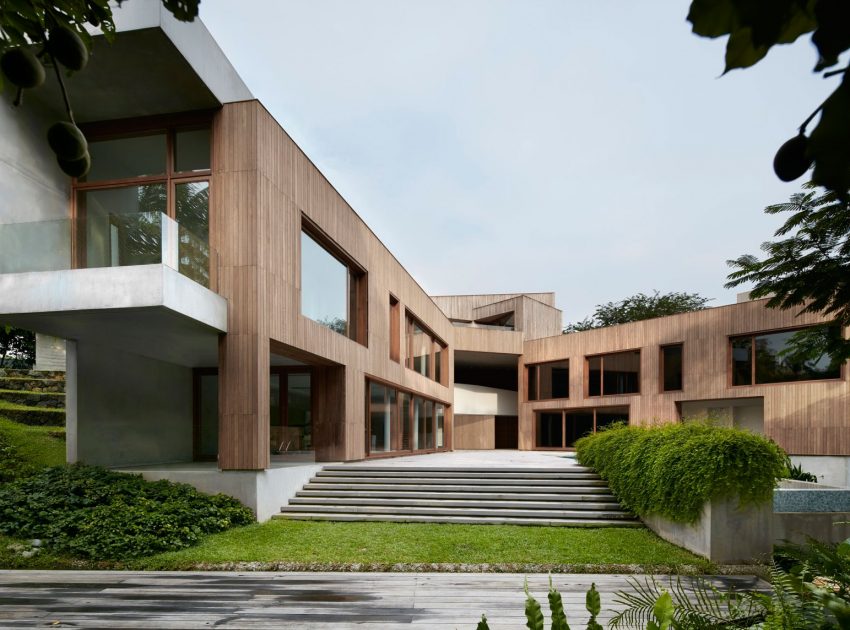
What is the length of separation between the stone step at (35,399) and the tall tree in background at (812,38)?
700 inches

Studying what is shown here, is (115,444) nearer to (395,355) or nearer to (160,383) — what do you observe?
(160,383)

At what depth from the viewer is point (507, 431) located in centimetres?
3164

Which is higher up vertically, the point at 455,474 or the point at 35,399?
the point at 35,399

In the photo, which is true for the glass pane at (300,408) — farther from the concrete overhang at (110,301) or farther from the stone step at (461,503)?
the concrete overhang at (110,301)

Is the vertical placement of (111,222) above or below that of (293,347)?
above

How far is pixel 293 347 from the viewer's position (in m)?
11.6

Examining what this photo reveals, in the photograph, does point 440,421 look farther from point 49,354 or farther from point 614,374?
point 49,354

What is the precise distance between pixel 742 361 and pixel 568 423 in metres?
8.34

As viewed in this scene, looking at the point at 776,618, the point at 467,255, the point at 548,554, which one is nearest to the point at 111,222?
the point at 548,554

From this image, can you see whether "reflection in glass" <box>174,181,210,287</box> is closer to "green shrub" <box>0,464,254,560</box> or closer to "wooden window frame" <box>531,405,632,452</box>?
"green shrub" <box>0,464,254,560</box>

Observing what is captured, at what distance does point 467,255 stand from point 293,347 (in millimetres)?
43025

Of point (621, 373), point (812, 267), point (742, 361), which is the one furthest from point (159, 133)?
point (621, 373)

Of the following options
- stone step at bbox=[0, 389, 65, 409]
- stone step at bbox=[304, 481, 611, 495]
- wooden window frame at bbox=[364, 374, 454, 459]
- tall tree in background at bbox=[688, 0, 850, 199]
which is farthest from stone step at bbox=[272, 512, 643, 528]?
tall tree in background at bbox=[688, 0, 850, 199]

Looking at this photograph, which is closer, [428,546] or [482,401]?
[428,546]
